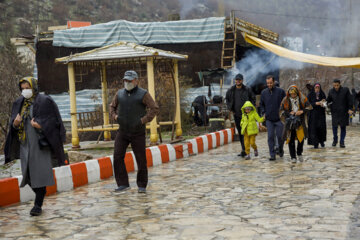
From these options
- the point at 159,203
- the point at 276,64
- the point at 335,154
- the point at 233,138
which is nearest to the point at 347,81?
the point at 276,64

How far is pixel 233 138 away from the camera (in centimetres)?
1611

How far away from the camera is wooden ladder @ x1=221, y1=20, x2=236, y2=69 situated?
21.0 m

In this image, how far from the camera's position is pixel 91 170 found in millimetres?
8680

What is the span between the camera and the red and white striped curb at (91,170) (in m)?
6.92

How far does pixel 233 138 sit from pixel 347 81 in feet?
84.3

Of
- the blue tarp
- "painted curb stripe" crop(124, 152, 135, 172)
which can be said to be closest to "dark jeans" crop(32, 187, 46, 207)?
"painted curb stripe" crop(124, 152, 135, 172)

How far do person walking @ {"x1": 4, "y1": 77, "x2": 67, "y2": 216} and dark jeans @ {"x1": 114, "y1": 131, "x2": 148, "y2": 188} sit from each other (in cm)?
133

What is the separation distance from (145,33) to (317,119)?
37.5 ft

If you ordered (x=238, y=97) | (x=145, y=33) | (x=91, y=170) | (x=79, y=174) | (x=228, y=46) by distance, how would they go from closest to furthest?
(x=79, y=174) < (x=91, y=170) < (x=238, y=97) < (x=228, y=46) < (x=145, y=33)

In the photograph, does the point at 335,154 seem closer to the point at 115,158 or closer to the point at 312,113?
the point at 312,113

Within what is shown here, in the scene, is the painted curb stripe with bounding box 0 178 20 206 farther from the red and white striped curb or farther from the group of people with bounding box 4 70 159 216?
the group of people with bounding box 4 70 159 216

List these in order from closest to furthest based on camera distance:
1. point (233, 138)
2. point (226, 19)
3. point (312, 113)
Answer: point (312, 113) < point (233, 138) < point (226, 19)

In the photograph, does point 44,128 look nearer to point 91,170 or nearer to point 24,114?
point 24,114

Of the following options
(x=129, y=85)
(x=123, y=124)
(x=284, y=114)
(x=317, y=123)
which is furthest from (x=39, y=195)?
(x=317, y=123)
